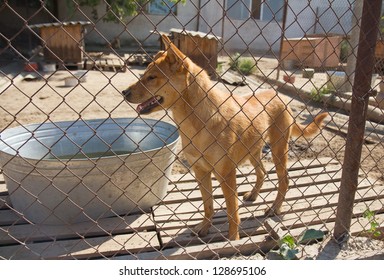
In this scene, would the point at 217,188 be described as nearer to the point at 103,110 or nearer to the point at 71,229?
the point at 71,229

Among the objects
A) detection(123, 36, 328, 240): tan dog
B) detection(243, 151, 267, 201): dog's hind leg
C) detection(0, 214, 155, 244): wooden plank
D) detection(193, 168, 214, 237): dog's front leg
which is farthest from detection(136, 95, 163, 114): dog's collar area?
detection(243, 151, 267, 201): dog's hind leg

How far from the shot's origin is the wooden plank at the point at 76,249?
8.87 ft

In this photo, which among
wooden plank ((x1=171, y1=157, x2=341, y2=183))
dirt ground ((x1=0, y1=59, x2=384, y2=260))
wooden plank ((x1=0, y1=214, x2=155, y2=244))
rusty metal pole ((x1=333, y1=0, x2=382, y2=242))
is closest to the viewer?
rusty metal pole ((x1=333, y1=0, x2=382, y2=242))

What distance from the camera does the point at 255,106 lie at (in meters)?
3.39

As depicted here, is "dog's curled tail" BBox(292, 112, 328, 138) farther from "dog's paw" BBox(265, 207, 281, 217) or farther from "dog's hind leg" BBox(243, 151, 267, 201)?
"dog's paw" BBox(265, 207, 281, 217)

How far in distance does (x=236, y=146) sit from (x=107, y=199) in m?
1.23

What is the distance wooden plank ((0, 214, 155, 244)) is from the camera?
115 inches

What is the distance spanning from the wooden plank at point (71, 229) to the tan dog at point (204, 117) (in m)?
0.55

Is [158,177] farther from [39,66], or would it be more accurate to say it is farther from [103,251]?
[39,66]

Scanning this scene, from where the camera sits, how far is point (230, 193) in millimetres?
2980

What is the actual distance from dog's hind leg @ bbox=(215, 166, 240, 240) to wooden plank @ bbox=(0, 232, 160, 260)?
0.65m

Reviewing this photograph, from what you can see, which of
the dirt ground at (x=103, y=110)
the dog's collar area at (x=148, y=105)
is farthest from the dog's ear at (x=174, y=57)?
the dirt ground at (x=103, y=110)

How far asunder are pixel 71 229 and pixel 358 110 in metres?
2.39

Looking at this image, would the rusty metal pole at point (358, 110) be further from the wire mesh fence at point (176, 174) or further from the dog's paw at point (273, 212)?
the dog's paw at point (273, 212)
